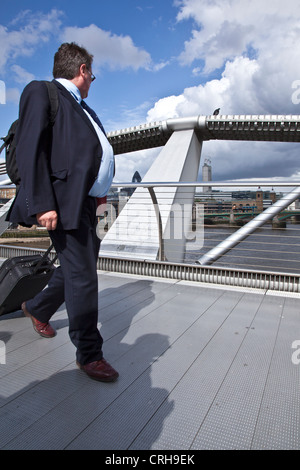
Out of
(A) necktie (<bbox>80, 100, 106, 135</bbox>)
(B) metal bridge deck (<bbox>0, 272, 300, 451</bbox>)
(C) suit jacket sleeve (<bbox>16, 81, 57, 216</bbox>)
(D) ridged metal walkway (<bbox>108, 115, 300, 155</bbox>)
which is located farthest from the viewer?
(D) ridged metal walkway (<bbox>108, 115, 300, 155</bbox>)

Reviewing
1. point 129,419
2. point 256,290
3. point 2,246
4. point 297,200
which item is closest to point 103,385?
point 129,419

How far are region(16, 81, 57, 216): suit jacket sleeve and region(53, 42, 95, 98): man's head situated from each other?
19 centimetres

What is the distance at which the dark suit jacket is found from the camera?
1154 millimetres

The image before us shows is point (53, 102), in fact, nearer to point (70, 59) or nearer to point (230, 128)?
point (70, 59)

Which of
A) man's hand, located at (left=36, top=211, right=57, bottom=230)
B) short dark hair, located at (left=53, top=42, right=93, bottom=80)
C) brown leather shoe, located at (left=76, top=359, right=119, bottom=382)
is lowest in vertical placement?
brown leather shoe, located at (left=76, top=359, right=119, bottom=382)

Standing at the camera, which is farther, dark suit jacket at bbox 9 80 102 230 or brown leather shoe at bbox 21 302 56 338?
brown leather shoe at bbox 21 302 56 338

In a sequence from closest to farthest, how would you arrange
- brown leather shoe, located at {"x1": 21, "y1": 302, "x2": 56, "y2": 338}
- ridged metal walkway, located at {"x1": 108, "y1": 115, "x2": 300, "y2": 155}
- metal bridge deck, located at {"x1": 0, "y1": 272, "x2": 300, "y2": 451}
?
metal bridge deck, located at {"x1": 0, "y1": 272, "x2": 300, "y2": 451}
brown leather shoe, located at {"x1": 21, "y1": 302, "x2": 56, "y2": 338}
ridged metal walkway, located at {"x1": 108, "y1": 115, "x2": 300, "y2": 155}

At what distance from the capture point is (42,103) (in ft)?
3.83

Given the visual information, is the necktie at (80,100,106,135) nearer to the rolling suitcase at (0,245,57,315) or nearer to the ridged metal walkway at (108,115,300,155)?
the rolling suitcase at (0,245,57,315)

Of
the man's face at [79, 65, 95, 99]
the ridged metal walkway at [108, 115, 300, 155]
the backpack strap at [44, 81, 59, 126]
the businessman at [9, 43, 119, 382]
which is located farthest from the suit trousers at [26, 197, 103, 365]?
the ridged metal walkway at [108, 115, 300, 155]

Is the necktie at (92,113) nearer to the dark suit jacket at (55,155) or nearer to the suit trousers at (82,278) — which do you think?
the dark suit jacket at (55,155)

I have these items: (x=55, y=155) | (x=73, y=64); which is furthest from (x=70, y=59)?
(x=55, y=155)

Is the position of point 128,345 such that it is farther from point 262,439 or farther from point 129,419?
point 262,439
